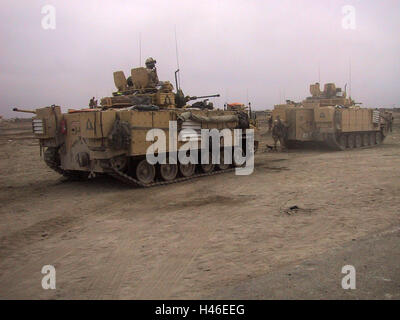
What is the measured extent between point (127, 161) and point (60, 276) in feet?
21.6

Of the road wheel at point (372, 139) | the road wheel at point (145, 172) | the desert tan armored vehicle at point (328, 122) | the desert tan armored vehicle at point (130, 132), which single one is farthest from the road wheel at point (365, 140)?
the road wheel at point (145, 172)

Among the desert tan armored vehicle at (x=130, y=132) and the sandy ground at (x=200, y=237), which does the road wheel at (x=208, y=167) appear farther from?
the sandy ground at (x=200, y=237)

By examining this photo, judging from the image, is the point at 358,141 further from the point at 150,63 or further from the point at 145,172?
the point at 145,172

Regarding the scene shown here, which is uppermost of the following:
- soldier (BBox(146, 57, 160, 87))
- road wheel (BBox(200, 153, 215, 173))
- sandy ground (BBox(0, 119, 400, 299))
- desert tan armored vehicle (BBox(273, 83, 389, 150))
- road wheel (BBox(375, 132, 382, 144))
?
soldier (BBox(146, 57, 160, 87))

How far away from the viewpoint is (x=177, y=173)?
1277 cm

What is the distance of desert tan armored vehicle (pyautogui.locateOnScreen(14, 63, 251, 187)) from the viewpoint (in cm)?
1081

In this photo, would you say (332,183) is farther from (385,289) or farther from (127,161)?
(385,289)

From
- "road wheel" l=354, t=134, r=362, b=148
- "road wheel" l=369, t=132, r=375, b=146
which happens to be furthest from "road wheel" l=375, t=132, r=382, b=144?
"road wheel" l=354, t=134, r=362, b=148

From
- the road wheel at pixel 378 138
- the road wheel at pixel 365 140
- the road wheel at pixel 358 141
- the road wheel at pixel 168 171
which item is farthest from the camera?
the road wheel at pixel 378 138

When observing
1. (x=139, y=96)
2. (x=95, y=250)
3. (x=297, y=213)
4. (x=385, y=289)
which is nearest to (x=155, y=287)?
(x=95, y=250)

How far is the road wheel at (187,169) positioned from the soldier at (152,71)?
2.88 meters

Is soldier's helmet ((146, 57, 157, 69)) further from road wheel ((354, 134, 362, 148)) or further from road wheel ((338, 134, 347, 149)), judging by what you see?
road wheel ((354, 134, 362, 148))

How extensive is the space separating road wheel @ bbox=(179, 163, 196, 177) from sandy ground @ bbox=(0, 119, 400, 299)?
3.67 ft

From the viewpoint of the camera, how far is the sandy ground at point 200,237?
4.59m
